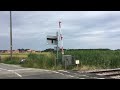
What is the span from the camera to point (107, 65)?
2809 centimetres

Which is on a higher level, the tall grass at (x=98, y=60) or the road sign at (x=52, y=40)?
the road sign at (x=52, y=40)

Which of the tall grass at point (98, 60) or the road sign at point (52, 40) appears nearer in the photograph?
the road sign at point (52, 40)

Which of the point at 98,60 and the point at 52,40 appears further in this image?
the point at 98,60

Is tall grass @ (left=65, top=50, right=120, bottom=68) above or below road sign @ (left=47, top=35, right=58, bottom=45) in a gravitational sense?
below

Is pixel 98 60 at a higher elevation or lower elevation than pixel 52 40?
lower

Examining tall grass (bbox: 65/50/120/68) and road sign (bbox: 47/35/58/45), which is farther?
tall grass (bbox: 65/50/120/68)
